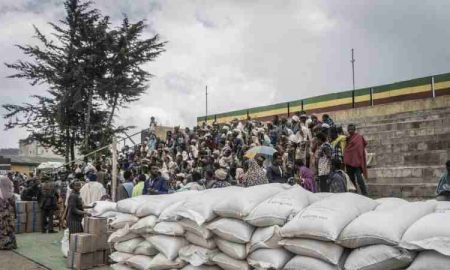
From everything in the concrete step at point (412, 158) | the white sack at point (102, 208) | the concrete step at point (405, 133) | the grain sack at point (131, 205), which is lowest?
the white sack at point (102, 208)

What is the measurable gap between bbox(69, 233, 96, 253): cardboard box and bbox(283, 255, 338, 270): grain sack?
12.2 feet

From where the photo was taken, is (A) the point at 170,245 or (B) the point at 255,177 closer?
(A) the point at 170,245

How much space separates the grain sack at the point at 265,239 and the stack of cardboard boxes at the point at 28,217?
8597 mm

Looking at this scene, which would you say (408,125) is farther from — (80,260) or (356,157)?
(80,260)

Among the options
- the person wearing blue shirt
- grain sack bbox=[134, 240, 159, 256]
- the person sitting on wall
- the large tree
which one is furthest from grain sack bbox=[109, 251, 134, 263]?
the large tree

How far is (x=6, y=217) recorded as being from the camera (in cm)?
827

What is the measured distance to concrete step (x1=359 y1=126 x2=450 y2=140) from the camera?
31.1ft

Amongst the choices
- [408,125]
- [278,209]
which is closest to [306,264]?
[278,209]

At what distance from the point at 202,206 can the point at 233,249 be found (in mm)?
555

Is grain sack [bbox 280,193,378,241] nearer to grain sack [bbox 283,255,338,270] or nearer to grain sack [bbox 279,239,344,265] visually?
grain sack [bbox 279,239,344,265]

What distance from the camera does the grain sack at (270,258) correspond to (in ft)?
11.0

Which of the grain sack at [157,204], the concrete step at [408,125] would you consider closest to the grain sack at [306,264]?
the grain sack at [157,204]

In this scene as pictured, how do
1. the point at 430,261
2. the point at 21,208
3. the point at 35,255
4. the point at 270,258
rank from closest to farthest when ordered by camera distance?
the point at 430,261, the point at 270,258, the point at 35,255, the point at 21,208

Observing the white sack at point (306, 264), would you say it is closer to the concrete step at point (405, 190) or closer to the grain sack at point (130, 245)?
the grain sack at point (130, 245)
